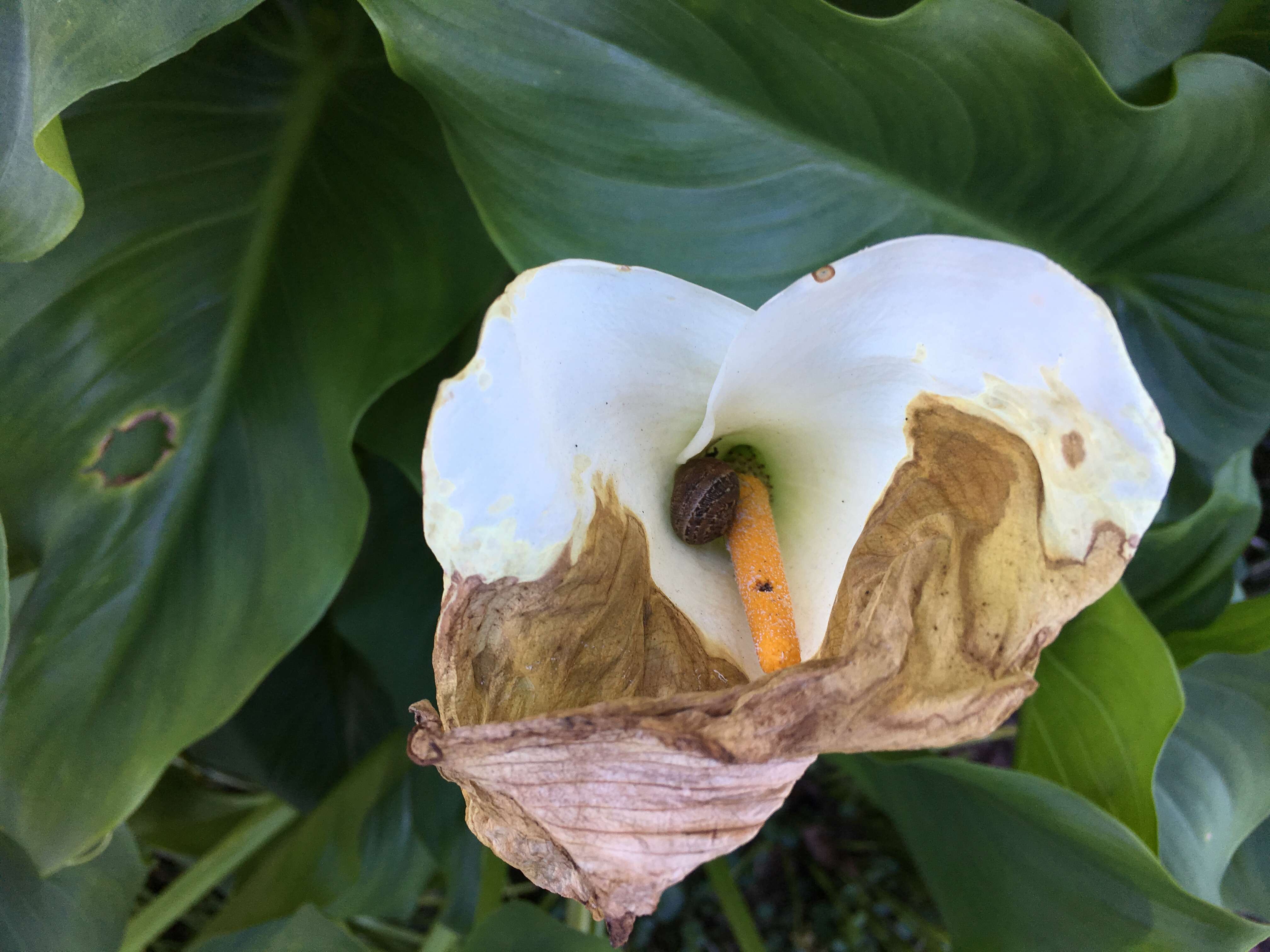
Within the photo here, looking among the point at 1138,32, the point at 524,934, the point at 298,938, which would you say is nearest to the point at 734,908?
the point at 524,934

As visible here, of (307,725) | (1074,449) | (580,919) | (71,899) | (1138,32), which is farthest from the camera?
(307,725)

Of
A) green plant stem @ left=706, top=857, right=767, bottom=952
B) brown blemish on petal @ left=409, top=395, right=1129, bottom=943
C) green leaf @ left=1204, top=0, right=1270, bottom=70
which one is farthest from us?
green plant stem @ left=706, top=857, right=767, bottom=952

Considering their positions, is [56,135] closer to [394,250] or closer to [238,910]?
[394,250]

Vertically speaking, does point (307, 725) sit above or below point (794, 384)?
below

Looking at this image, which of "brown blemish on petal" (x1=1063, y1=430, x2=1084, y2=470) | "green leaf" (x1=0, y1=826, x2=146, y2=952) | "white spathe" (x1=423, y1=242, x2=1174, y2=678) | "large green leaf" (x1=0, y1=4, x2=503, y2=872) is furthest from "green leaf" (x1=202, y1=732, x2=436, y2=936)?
"brown blemish on petal" (x1=1063, y1=430, x2=1084, y2=470)

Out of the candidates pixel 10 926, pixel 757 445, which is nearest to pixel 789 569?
pixel 757 445

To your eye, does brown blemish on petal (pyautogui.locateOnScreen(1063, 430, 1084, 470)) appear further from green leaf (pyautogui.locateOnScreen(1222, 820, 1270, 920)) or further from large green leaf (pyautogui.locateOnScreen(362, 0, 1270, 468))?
green leaf (pyautogui.locateOnScreen(1222, 820, 1270, 920))

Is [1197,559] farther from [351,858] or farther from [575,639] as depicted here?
[351,858]
